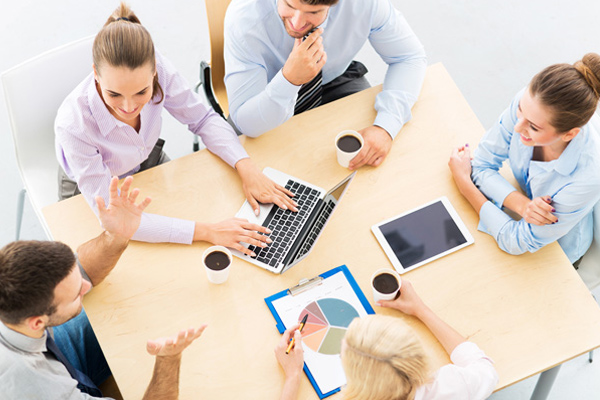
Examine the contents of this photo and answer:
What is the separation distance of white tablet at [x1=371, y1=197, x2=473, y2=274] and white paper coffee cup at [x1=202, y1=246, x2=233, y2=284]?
0.48 metres

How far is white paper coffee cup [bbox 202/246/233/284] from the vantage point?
206cm

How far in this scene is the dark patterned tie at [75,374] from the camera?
192 cm

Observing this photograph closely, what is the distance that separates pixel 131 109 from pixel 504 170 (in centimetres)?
127

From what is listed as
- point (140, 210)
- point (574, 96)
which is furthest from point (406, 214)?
point (140, 210)

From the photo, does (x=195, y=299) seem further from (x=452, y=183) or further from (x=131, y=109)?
(x=452, y=183)

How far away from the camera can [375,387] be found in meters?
1.71

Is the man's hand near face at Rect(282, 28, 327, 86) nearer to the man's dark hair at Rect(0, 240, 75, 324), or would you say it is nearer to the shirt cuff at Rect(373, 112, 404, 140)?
the shirt cuff at Rect(373, 112, 404, 140)

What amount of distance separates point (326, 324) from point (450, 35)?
2.39 metres

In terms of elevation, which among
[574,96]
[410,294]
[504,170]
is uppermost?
[574,96]

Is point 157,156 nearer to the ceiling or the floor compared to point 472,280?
nearer to the ceiling

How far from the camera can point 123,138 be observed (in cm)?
227

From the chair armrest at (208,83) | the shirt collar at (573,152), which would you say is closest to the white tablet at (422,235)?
the shirt collar at (573,152)

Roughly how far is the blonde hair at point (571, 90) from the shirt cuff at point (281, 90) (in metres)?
0.79

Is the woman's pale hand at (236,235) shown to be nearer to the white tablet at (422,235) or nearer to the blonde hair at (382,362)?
the white tablet at (422,235)
